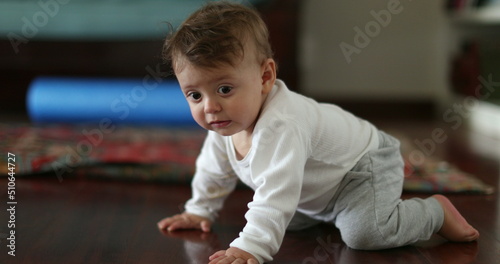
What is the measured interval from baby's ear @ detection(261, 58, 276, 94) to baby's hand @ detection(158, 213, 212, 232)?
0.96 feet

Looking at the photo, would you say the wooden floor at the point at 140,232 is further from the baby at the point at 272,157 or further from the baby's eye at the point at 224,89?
the baby's eye at the point at 224,89

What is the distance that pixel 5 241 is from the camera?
3.32ft

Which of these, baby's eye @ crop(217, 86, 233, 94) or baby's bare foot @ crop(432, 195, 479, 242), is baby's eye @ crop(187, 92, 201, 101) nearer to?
baby's eye @ crop(217, 86, 233, 94)

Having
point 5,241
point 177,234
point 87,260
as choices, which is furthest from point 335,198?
point 5,241

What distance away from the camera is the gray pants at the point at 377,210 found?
96cm

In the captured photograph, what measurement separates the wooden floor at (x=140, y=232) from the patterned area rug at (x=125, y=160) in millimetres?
33

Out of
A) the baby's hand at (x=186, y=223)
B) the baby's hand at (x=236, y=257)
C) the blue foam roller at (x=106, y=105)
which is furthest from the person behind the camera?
the blue foam roller at (x=106, y=105)

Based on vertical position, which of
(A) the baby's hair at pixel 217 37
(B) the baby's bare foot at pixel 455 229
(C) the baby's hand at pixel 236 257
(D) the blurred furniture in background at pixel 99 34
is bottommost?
(D) the blurred furniture in background at pixel 99 34

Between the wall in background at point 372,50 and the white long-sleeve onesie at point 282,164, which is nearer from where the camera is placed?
the white long-sleeve onesie at point 282,164

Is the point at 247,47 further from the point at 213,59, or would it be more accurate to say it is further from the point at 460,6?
the point at 460,6

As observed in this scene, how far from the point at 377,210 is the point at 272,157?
0.65 feet

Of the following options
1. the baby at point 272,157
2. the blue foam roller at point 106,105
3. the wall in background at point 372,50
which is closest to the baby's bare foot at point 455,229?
the baby at point 272,157

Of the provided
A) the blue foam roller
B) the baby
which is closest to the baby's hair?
the baby

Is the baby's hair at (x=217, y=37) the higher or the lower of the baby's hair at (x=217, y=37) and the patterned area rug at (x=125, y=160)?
the higher
